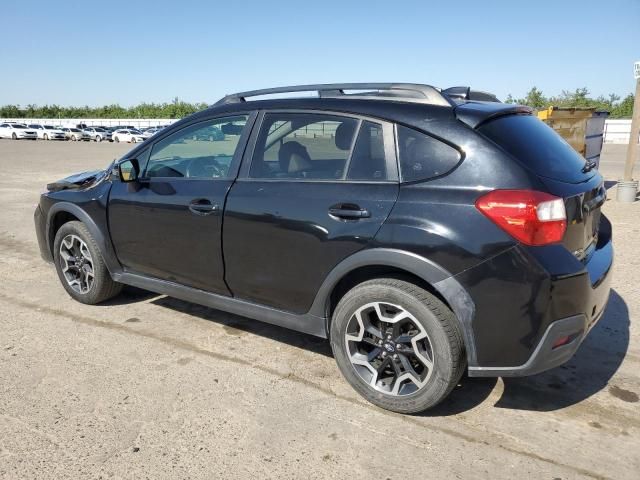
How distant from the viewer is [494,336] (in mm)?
2600

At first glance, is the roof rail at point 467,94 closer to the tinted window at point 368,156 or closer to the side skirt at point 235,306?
the tinted window at point 368,156

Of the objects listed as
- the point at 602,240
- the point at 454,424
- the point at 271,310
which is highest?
the point at 602,240

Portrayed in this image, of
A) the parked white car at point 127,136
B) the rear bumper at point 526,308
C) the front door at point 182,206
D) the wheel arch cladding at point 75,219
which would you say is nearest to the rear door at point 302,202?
the front door at point 182,206

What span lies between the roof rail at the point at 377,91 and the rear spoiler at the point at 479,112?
0.31 ft

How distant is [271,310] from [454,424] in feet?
4.23

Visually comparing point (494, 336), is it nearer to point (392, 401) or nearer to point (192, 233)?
point (392, 401)

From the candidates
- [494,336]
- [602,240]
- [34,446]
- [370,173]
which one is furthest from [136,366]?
[602,240]

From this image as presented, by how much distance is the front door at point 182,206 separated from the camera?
3564mm

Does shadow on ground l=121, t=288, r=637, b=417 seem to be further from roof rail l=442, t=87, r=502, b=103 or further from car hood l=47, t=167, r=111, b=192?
roof rail l=442, t=87, r=502, b=103

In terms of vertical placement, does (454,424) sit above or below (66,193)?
below

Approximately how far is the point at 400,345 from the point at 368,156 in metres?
1.07

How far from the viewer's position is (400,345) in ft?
9.52

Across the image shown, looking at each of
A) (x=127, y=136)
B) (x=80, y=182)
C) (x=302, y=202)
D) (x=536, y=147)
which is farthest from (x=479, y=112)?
(x=127, y=136)

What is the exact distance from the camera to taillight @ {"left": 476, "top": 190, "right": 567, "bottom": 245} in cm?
250
